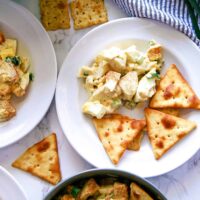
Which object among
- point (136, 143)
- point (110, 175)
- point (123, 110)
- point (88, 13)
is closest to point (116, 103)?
point (123, 110)

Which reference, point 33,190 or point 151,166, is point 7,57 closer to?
point 33,190

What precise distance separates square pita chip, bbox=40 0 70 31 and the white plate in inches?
3.1

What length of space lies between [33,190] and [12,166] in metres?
0.13

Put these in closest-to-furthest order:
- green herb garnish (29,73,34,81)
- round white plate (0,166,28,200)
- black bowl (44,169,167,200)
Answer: black bowl (44,169,167,200), round white plate (0,166,28,200), green herb garnish (29,73,34,81)

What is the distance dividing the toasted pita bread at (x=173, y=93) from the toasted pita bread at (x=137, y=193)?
13.5 inches

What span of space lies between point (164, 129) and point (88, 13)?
572mm

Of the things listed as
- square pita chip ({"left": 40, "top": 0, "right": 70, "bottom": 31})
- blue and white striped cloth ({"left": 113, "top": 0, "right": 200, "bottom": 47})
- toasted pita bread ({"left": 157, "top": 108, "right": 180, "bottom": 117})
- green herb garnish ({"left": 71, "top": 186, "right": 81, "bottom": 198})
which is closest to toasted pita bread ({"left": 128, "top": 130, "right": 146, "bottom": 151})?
toasted pita bread ({"left": 157, "top": 108, "right": 180, "bottom": 117})

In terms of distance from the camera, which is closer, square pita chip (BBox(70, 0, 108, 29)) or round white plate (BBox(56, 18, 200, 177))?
round white plate (BBox(56, 18, 200, 177))

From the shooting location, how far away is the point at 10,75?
2.09 metres

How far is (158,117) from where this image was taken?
6.82 ft

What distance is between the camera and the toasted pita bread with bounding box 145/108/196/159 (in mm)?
2061

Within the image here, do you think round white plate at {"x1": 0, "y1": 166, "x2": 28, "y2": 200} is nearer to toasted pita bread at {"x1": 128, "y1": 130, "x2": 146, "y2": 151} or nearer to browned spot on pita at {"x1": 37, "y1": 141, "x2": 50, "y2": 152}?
browned spot on pita at {"x1": 37, "y1": 141, "x2": 50, "y2": 152}

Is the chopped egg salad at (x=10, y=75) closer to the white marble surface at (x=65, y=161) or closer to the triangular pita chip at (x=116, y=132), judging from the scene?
the white marble surface at (x=65, y=161)

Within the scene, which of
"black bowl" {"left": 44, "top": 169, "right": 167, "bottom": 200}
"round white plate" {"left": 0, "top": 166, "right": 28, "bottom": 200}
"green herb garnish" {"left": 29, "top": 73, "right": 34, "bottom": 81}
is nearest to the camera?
"black bowl" {"left": 44, "top": 169, "right": 167, "bottom": 200}
